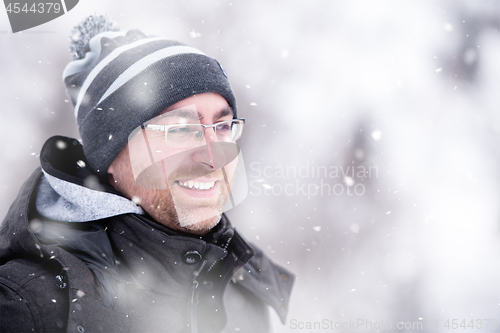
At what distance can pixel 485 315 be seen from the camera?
4398 mm

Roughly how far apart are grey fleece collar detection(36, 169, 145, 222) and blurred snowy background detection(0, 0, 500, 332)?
9.32ft

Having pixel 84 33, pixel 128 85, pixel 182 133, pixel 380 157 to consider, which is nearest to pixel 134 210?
pixel 182 133

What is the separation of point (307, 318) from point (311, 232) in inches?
45.2

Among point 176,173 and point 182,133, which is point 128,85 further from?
point 176,173

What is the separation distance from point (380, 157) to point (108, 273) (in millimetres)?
4367

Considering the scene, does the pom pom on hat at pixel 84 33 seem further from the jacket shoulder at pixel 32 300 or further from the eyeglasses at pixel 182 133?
the jacket shoulder at pixel 32 300

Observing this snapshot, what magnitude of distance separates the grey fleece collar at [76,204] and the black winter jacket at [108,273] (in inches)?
1.2

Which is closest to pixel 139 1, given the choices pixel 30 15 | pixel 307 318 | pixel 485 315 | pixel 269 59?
pixel 30 15

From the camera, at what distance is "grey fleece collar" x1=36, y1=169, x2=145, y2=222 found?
128cm

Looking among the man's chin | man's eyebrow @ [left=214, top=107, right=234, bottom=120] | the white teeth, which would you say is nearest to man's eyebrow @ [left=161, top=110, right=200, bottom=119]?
man's eyebrow @ [left=214, top=107, right=234, bottom=120]

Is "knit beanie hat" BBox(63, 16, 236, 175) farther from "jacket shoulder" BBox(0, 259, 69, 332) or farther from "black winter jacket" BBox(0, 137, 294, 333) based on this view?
"jacket shoulder" BBox(0, 259, 69, 332)

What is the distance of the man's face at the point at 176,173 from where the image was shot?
4.83 feet

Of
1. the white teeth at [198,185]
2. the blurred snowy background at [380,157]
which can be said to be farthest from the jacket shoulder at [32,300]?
the blurred snowy background at [380,157]

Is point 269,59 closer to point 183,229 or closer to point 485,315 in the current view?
point 183,229
